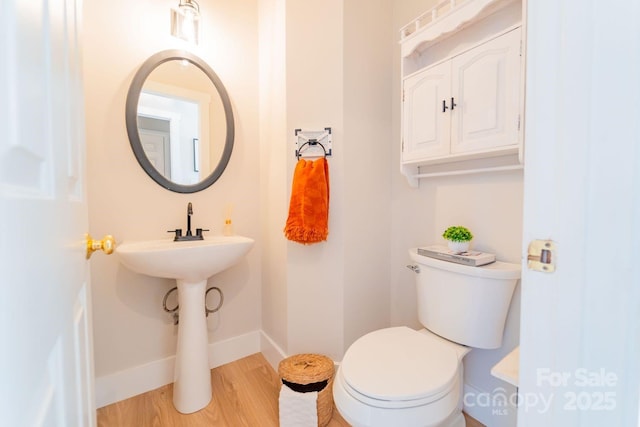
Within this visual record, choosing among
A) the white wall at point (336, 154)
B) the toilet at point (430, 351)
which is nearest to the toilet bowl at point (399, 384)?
the toilet at point (430, 351)

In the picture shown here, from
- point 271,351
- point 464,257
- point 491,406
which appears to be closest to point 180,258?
point 271,351

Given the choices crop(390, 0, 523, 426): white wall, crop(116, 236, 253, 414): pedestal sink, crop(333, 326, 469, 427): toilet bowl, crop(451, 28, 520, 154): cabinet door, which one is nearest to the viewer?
crop(333, 326, 469, 427): toilet bowl

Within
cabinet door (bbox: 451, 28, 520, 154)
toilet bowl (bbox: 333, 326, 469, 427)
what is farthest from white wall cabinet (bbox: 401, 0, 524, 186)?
toilet bowl (bbox: 333, 326, 469, 427)

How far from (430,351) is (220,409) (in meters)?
1.10

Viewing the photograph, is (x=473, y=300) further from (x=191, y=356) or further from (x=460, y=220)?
(x=191, y=356)

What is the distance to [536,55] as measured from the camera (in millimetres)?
418

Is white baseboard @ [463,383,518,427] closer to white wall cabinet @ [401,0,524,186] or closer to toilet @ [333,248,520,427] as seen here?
toilet @ [333,248,520,427]

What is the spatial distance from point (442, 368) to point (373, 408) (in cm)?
30

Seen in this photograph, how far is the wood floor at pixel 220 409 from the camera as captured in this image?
4.45 ft

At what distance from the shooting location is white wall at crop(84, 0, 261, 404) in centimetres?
142

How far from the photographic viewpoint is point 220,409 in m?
1.44

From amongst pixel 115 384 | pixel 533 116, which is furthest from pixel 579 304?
pixel 115 384

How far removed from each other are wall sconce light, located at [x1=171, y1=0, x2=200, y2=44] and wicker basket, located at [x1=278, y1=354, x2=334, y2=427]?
181cm

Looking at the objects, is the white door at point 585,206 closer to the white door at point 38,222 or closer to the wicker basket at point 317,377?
the white door at point 38,222
